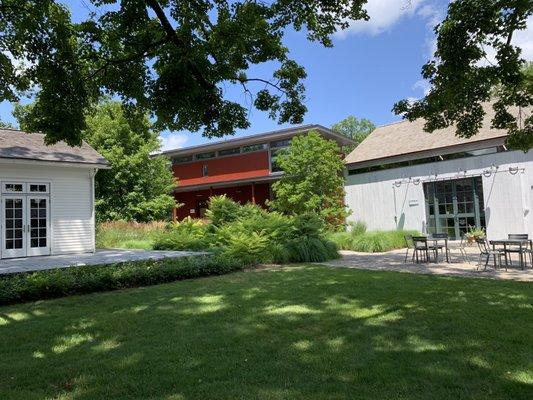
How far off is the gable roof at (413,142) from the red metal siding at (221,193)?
6.95 m

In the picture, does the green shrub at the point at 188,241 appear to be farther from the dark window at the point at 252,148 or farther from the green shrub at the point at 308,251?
the dark window at the point at 252,148

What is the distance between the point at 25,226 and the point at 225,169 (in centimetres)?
1461

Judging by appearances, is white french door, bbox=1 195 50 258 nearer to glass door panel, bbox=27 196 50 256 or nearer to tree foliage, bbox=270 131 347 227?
glass door panel, bbox=27 196 50 256

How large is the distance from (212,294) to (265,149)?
18582 mm

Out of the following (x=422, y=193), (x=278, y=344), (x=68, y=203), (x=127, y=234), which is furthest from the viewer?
(x=127, y=234)

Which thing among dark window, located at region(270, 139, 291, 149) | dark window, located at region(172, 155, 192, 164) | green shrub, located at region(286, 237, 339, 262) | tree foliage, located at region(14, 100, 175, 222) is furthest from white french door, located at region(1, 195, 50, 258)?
dark window, located at region(172, 155, 192, 164)

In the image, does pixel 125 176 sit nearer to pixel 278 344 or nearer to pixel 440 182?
pixel 440 182

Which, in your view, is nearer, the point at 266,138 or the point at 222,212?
the point at 222,212

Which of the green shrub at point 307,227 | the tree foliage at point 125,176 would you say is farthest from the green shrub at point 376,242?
the tree foliage at point 125,176

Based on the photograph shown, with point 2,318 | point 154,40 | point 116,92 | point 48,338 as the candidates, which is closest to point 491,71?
point 154,40

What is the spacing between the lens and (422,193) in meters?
20.5

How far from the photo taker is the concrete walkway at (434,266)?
32.1 ft

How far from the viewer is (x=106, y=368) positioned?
171 inches

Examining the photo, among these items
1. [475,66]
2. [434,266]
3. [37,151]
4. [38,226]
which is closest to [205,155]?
[37,151]
